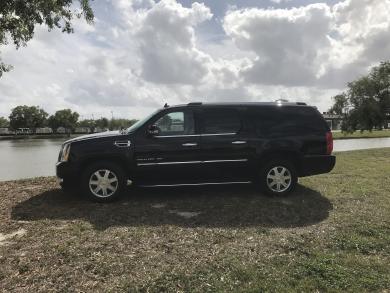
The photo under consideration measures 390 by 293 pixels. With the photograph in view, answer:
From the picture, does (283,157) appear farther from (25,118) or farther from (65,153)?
(25,118)

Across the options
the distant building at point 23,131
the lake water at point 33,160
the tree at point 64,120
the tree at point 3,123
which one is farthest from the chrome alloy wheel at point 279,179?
the tree at point 3,123

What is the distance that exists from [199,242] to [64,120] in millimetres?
125447

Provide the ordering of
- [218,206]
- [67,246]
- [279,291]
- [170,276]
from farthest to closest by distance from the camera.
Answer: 1. [218,206]
2. [67,246]
3. [170,276]
4. [279,291]

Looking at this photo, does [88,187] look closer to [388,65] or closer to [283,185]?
[283,185]

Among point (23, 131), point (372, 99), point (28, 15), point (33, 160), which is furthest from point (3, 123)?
point (28, 15)

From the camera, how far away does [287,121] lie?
317 inches

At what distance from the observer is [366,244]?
5234mm

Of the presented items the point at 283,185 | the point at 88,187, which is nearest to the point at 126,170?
the point at 88,187

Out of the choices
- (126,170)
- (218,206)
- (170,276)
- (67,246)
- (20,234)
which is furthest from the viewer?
(126,170)

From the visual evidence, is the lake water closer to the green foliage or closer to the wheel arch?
the green foliage

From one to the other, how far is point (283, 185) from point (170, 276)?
403cm

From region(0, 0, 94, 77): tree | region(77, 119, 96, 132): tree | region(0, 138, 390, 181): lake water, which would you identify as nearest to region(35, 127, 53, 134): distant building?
region(77, 119, 96, 132): tree

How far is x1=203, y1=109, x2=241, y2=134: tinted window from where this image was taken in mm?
7691

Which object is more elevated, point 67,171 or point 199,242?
point 67,171
